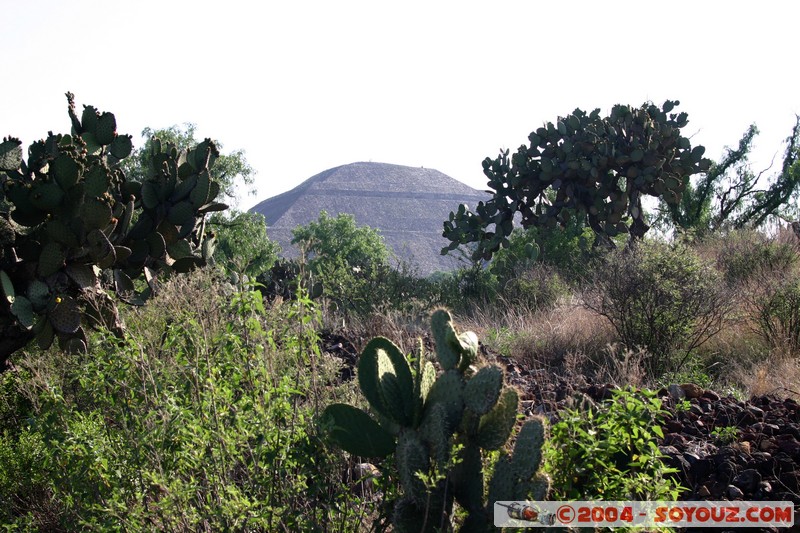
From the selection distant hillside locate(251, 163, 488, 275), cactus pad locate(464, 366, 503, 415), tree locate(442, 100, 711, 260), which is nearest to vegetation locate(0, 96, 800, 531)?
cactus pad locate(464, 366, 503, 415)

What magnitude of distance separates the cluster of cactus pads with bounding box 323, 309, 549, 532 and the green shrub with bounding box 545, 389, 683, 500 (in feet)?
0.52

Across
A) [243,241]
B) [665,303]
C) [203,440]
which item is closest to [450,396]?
[203,440]

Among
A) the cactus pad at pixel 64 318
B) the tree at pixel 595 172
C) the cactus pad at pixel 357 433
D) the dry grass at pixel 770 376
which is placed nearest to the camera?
the cactus pad at pixel 357 433

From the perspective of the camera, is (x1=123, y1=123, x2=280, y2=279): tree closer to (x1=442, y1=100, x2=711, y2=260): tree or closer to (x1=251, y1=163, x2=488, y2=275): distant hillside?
(x1=442, y1=100, x2=711, y2=260): tree

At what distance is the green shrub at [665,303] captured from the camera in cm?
747

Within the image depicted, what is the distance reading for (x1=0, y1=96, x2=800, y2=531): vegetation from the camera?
299 cm

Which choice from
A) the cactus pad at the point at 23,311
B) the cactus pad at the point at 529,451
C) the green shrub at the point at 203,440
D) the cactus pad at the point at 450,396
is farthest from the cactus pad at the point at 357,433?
the cactus pad at the point at 23,311

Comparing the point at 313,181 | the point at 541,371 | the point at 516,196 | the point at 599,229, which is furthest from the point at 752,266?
the point at 313,181

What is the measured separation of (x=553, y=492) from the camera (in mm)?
2936

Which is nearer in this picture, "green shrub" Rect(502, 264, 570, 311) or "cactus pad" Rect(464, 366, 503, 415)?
"cactus pad" Rect(464, 366, 503, 415)

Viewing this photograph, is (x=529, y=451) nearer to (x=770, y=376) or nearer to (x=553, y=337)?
(x=770, y=376)

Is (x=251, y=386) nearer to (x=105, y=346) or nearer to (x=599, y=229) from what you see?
(x=105, y=346)

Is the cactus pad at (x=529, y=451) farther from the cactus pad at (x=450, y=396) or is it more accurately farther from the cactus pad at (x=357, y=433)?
the cactus pad at (x=357, y=433)

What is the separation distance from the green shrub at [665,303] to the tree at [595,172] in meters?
5.18
